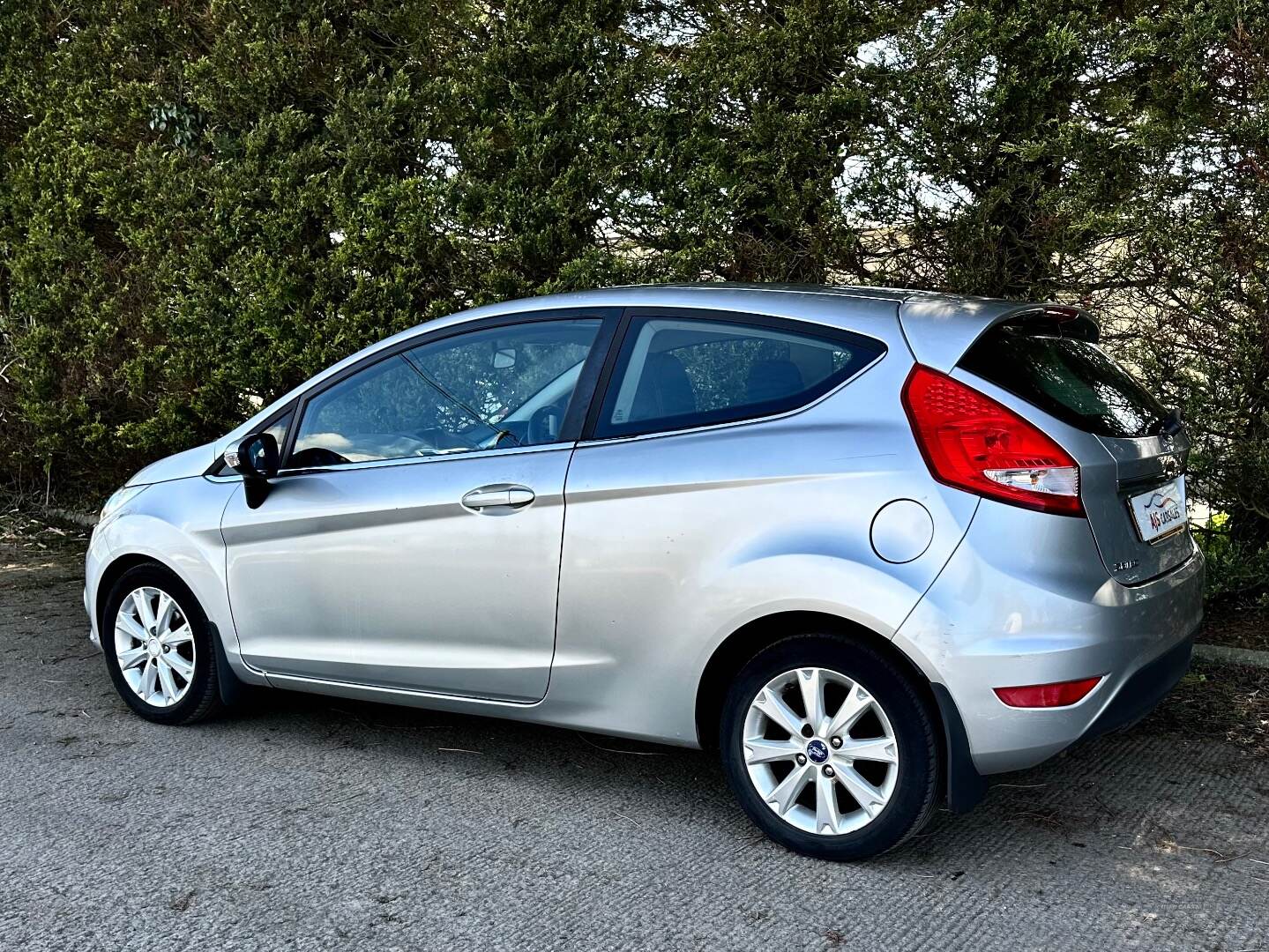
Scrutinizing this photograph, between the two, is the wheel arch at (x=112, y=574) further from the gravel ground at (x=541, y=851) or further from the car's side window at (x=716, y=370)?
the car's side window at (x=716, y=370)

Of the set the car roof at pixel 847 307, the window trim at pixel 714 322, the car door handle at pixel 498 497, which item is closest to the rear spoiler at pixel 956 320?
the car roof at pixel 847 307

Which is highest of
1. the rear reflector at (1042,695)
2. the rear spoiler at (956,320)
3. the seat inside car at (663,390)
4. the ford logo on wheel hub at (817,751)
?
the rear spoiler at (956,320)

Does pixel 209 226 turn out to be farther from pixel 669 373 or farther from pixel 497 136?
pixel 669 373

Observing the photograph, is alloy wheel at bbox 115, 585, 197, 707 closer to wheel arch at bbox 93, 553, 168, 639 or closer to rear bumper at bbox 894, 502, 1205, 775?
wheel arch at bbox 93, 553, 168, 639

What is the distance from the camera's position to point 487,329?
444cm

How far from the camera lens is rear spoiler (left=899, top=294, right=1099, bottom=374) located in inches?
137

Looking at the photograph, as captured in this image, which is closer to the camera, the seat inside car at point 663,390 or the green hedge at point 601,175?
the seat inside car at point 663,390

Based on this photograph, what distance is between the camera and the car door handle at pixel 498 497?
13.0ft

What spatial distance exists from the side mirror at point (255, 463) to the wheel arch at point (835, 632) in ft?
6.28

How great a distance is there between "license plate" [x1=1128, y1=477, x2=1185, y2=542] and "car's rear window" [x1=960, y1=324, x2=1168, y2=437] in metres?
0.19

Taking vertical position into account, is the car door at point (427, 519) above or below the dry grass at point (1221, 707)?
above

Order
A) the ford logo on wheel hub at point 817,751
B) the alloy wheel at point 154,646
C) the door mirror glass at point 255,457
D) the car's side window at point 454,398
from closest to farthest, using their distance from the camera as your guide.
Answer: the ford logo on wheel hub at point 817,751, the car's side window at point 454,398, the door mirror glass at point 255,457, the alloy wheel at point 154,646

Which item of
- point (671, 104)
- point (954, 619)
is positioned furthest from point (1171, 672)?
point (671, 104)

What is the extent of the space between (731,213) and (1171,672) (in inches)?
132
